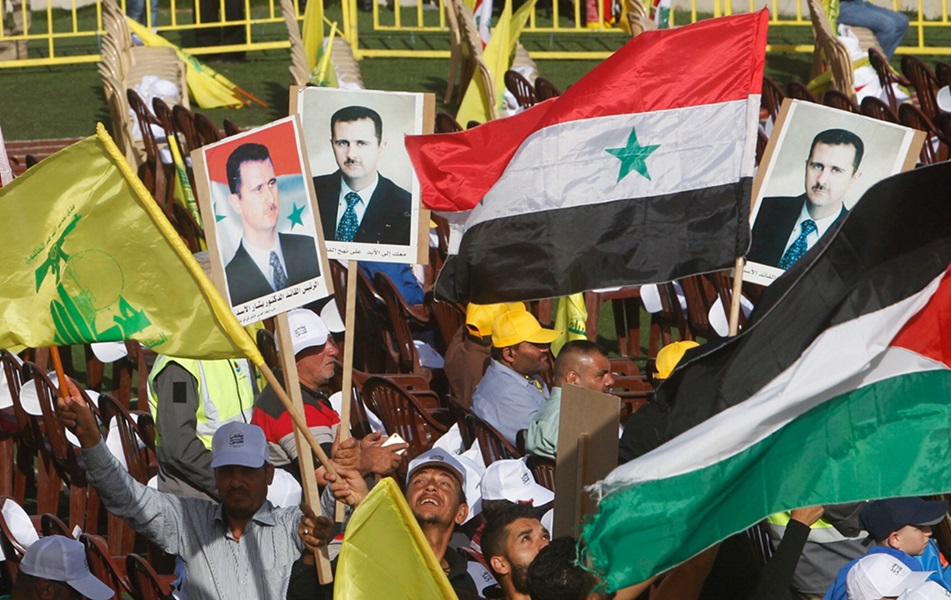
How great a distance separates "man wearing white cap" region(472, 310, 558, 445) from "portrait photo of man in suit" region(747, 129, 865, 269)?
1.41 meters

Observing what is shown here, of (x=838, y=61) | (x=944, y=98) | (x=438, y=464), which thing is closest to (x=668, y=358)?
(x=438, y=464)

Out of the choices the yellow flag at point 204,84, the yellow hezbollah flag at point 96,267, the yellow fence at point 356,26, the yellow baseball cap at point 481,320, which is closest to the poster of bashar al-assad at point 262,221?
the yellow hezbollah flag at point 96,267

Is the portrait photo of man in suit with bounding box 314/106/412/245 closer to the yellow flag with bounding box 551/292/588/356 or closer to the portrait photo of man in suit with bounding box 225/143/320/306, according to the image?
the portrait photo of man in suit with bounding box 225/143/320/306

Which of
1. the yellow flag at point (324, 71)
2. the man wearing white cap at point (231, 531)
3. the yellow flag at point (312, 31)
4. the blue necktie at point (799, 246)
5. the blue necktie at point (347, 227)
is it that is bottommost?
the man wearing white cap at point (231, 531)

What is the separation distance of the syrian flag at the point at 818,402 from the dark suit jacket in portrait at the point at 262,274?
1396 millimetres

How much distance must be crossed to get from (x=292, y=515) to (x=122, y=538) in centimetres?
183

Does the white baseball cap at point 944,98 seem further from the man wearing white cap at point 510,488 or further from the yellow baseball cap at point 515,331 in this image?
the man wearing white cap at point 510,488

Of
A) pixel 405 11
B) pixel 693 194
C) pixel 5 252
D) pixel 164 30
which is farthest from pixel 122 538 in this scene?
pixel 405 11

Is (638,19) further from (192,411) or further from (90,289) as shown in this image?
(90,289)

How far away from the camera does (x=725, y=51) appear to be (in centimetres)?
586

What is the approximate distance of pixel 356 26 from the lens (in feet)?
57.2

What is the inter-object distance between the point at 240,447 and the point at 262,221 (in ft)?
2.35

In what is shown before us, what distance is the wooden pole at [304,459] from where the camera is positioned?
501cm

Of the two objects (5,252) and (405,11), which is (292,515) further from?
(405,11)
